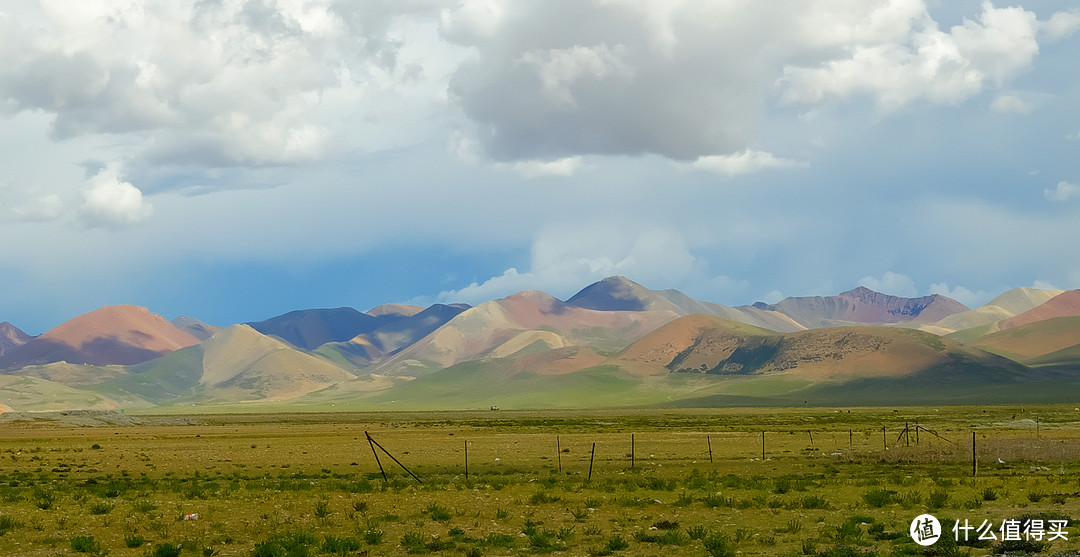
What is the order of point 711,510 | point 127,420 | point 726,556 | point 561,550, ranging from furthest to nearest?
point 127,420, point 711,510, point 561,550, point 726,556

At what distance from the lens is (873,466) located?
166ft

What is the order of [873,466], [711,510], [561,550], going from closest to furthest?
[561,550] → [711,510] → [873,466]

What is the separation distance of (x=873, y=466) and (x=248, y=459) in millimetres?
42095

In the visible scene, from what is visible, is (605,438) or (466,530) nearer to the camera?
(466,530)

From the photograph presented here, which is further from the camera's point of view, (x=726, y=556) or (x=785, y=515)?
(x=785, y=515)

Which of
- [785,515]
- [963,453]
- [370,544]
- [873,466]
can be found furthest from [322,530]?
[963,453]

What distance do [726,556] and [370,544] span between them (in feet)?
32.2

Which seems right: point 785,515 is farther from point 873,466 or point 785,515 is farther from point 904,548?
point 873,466

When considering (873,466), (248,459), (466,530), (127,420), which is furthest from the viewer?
(127,420)

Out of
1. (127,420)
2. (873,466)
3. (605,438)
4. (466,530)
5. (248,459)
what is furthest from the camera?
(127,420)

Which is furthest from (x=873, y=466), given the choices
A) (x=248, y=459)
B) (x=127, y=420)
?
(x=127, y=420)

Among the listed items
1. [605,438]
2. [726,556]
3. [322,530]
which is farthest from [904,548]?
[605,438]

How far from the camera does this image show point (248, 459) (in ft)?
217

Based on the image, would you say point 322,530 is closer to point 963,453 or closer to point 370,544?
Answer: point 370,544
